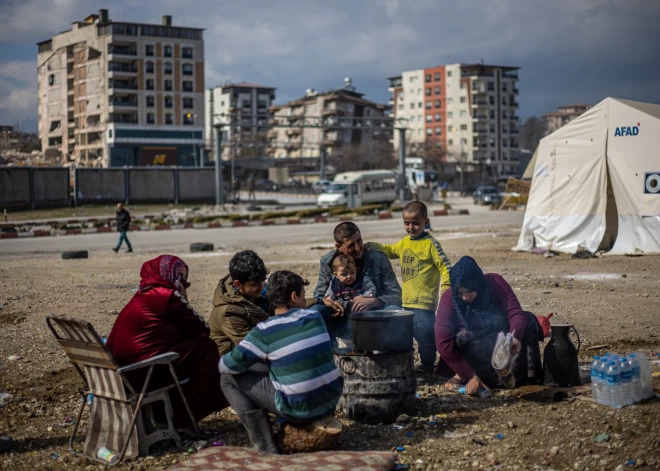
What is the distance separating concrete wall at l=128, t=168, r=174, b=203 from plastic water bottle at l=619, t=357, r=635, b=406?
4969 centimetres

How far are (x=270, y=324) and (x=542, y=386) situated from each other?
8.54 feet

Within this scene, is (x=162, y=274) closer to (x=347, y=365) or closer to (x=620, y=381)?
(x=347, y=365)

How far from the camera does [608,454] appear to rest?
4.63 m

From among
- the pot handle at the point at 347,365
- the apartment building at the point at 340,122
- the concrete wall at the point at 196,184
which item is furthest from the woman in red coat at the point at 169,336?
the apartment building at the point at 340,122

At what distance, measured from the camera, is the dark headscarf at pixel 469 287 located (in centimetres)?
601

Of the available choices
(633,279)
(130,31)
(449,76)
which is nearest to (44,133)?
(130,31)

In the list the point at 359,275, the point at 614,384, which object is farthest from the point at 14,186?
the point at 614,384

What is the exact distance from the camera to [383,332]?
18.1 feet

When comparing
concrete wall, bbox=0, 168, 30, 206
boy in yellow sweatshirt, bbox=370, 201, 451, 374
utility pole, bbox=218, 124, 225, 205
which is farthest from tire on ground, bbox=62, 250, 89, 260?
concrete wall, bbox=0, 168, 30, 206

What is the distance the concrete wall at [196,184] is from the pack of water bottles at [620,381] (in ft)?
165

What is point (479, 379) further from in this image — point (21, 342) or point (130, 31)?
point (130, 31)

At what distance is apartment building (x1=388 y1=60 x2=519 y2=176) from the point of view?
420 feet

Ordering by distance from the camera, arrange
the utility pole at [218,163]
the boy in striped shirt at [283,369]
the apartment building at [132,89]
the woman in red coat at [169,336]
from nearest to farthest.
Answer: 1. the boy in striped shirt at [283,369]
2. the woman in red coat at [169,336]
3. the utility pole at [218,163]
4. the apartment building at [132,89]

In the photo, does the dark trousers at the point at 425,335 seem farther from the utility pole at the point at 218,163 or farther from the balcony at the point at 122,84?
the balcony at the point at 122,84
